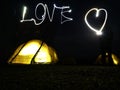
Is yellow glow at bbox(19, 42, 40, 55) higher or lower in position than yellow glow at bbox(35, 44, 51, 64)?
higher

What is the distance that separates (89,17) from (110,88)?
1554 cm

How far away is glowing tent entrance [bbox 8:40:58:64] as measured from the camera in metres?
20.1

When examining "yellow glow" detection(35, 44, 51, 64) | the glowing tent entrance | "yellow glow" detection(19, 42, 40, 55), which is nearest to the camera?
the glowing tent entrance

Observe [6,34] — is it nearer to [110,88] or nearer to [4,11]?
[4,11]

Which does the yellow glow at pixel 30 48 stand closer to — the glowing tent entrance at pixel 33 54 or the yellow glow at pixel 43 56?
the glowing tent entrance at pixel 33 54

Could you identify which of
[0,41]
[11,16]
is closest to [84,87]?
[0,41]

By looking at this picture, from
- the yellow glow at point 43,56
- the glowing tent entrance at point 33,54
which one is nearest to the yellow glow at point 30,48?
the glowing tent entrance at point 33,54

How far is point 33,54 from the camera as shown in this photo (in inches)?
795

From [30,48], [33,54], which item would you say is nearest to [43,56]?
[33,54]

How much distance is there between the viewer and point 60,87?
8.27m

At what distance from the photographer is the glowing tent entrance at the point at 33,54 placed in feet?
66.1

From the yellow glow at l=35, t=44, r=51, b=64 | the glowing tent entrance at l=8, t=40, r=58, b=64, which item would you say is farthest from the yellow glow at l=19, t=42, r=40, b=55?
the yellow glow at l=35, t=44, r=51, b=64

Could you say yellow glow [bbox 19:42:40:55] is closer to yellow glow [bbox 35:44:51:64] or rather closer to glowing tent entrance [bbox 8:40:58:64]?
glowing tent entrance [bbox 8:40:58:64]

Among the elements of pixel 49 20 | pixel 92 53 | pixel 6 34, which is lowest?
pixel 92 53
